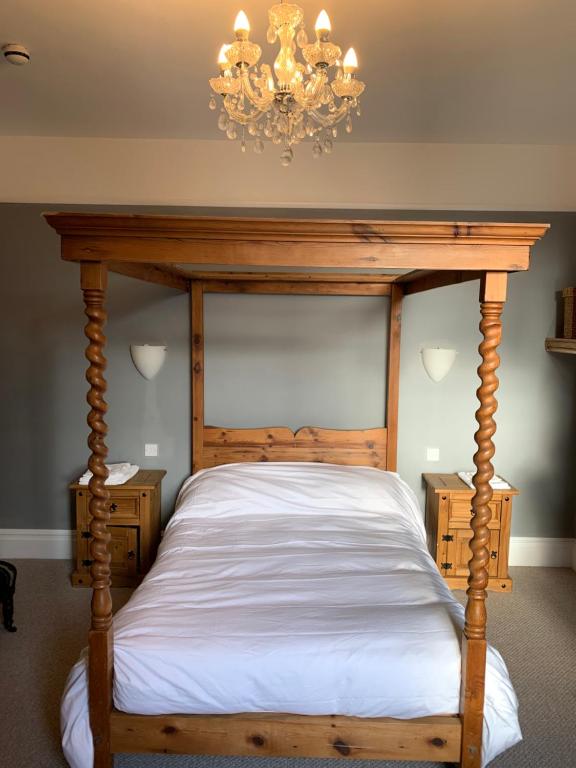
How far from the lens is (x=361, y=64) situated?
2.50 metres

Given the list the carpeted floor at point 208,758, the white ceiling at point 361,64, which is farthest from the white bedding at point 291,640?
the white ceiling at point 361,64

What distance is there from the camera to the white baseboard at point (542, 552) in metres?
3.83

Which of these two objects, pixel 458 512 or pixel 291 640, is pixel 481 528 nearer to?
pixel 291 640

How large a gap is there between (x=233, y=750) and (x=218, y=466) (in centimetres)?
179

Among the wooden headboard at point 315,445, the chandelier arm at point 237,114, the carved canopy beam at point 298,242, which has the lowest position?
the wooden headboard at point 315,445

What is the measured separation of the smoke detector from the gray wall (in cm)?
121

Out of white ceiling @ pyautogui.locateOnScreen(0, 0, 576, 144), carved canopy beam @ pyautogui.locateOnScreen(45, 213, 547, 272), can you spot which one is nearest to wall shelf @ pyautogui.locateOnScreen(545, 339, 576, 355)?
white ceiling @ pyautogui.locateOnScreen(0, 0, 576, 144)

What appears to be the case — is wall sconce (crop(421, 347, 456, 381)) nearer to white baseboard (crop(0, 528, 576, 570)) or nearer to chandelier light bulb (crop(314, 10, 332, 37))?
white baseboard (crop(0, 528, 576, 570))

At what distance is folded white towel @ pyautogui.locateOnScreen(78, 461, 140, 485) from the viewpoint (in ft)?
11.5

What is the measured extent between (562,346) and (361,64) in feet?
6.53

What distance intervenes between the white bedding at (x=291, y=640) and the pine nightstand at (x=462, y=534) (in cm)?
83

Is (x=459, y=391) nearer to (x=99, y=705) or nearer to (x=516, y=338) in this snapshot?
(x=516, y=338)

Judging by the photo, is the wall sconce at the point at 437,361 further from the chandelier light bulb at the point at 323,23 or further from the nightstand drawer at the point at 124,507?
the chandelier light bulb at the point at 323,23

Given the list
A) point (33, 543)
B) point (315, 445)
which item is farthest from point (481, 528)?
point (33, 543)
